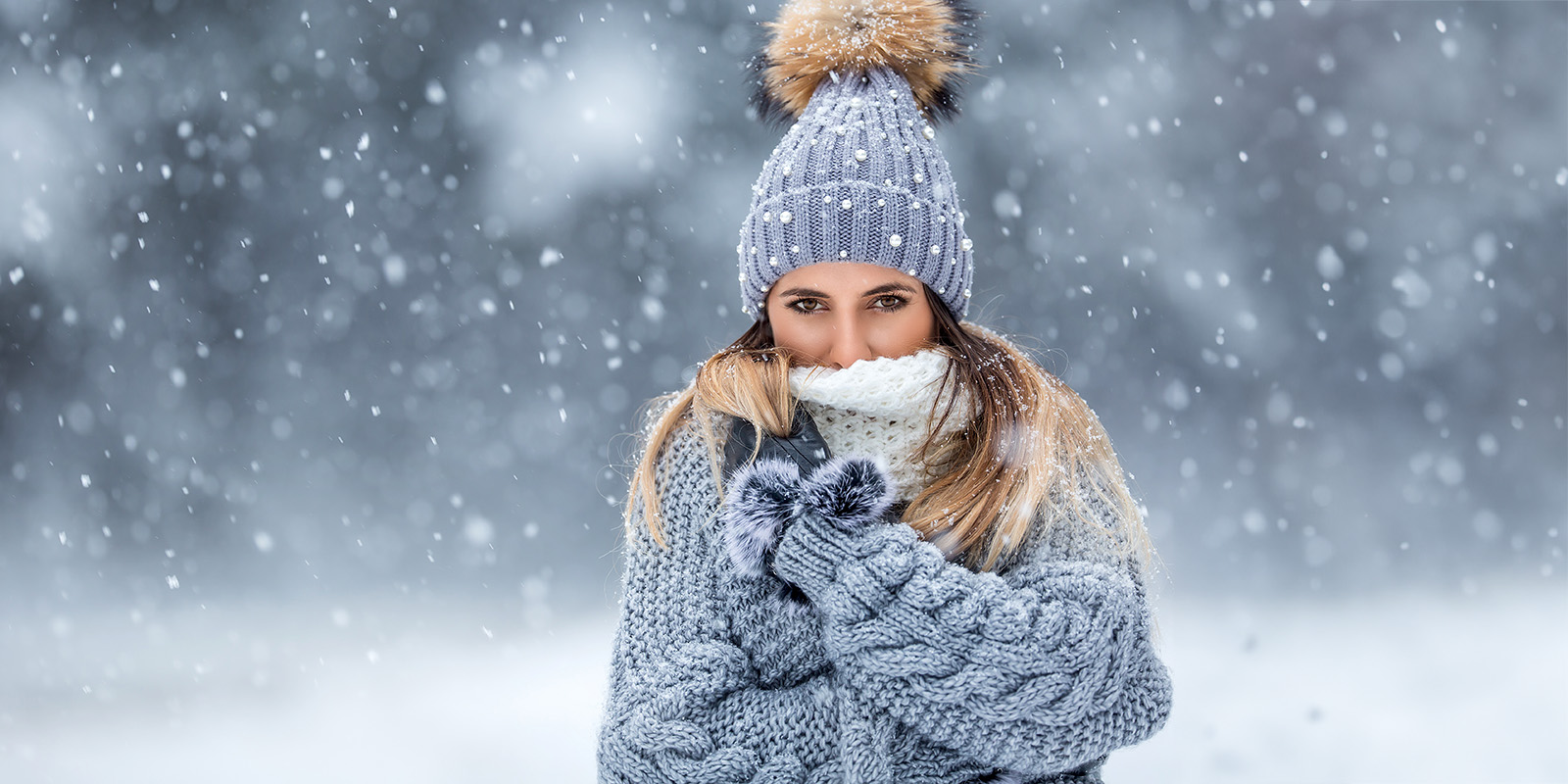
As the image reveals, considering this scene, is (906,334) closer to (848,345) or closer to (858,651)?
(848,345)

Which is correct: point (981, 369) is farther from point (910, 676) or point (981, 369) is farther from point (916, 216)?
point (910, 676)

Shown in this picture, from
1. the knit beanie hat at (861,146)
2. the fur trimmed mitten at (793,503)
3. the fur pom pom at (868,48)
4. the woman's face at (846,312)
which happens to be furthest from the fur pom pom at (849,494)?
the fur pom pom at (868,48)

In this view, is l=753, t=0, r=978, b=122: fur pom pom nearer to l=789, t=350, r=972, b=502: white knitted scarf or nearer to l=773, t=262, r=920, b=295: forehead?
l=773, t=262, r=920, b=295: forehead

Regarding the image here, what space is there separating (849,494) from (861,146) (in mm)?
561

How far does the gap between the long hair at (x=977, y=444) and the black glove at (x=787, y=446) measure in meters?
0.02

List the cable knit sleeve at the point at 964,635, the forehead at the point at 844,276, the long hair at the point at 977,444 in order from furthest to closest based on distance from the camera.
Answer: the forehead at the point at 844,276
the long hair at the point at 977,444
the cable knit sleeve at the point at 964,635

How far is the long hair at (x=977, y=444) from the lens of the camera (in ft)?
4.58

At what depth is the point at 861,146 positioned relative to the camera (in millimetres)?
1529

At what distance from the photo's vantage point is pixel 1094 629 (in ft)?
3.99

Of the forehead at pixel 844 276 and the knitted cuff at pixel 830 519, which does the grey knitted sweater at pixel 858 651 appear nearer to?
the knitted cuff at pixel 830 519

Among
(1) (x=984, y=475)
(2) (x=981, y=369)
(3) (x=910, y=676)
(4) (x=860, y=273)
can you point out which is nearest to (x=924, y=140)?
(4) (x=860, y=273)

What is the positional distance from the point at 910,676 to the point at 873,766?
135mm

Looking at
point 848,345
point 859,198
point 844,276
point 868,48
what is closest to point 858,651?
point 848,345

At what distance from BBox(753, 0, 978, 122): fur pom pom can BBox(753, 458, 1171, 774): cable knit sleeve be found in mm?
705
